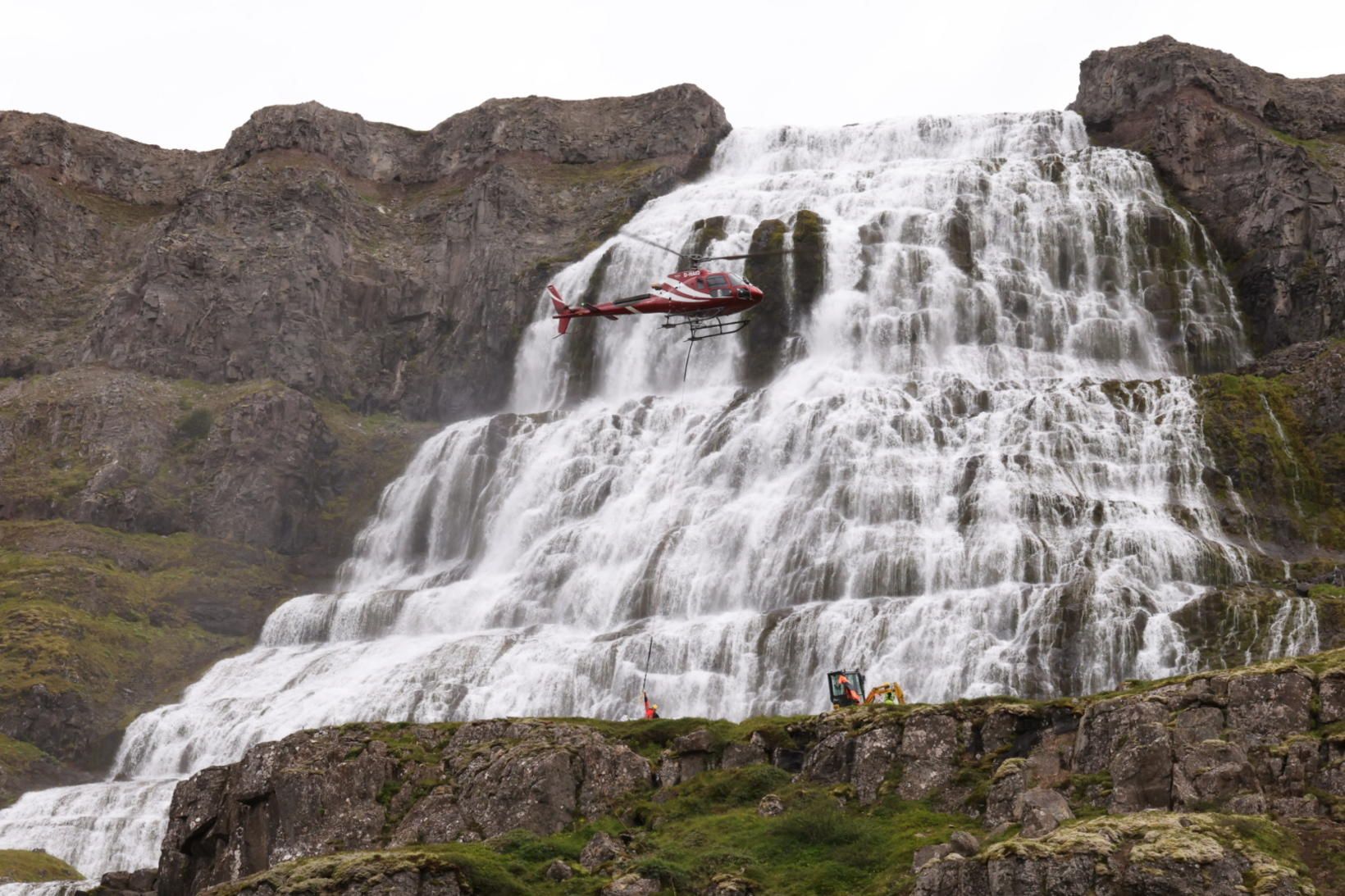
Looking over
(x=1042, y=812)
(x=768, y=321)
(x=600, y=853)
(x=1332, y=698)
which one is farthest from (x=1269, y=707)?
(x=768, y=321)

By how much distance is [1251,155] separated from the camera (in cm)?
8175

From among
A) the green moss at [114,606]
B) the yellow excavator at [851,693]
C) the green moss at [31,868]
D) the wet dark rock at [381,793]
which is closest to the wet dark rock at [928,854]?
the wet dark rock at [381,793]

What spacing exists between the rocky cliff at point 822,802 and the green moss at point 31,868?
8239 millimetres

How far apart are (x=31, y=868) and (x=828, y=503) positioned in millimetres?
33481

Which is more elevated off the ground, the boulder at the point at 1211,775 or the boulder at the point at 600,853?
the boulder at the point at 1211,775

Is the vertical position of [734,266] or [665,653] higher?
[734,266]

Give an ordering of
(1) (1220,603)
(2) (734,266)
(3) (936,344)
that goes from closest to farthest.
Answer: (1) (1220,603)
(3) (936,344)
(2) (734,266)

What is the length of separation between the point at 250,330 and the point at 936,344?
47526 millimetres

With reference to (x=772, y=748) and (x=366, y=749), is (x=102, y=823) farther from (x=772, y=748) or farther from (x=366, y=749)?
(x=772, y=748)

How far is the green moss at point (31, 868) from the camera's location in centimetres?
4931

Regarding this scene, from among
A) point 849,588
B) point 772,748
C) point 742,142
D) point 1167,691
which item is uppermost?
point 742,142

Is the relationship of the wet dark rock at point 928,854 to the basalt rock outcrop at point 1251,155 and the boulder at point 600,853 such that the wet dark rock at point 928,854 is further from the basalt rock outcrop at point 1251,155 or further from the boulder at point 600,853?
the basalt rock outcrop at point 1251,155

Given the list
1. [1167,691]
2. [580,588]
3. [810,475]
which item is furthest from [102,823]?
[1167,691]

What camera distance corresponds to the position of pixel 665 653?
183 feet
